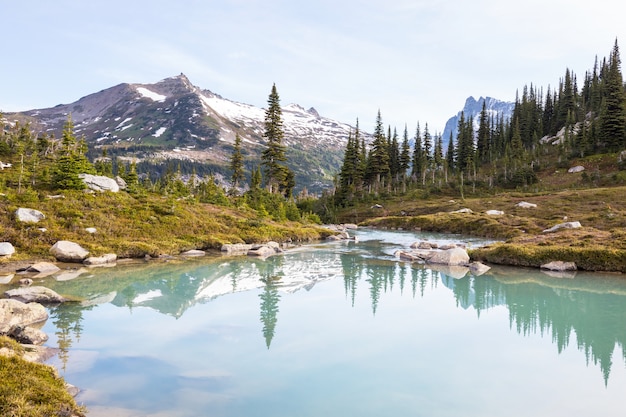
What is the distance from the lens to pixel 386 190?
117688 millimetres

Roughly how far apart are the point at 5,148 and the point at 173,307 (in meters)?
63.2

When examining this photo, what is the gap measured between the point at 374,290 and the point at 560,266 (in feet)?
51.4

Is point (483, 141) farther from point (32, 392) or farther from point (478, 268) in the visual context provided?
point (32, 392)

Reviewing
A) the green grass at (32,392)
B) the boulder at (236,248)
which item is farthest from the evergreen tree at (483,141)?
the green grass at (32,392)

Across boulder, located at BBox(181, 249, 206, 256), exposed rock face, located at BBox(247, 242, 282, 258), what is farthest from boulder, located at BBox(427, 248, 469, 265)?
boulder, located at BBox(181, 249, 206, 256)

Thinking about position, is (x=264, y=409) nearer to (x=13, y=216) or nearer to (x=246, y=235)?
(x=13, y=216)

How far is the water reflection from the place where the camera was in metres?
16.6

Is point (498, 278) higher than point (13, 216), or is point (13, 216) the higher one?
point (13, 216)

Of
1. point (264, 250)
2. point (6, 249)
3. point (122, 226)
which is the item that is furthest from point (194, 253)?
point (6, 249)

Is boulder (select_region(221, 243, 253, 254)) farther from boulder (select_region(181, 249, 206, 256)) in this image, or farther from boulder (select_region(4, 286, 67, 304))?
boulder (select_region(4, 286, 67, 304))

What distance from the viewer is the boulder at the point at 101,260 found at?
28172 millimetres

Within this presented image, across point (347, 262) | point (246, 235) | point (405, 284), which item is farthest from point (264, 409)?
point (246, 235)

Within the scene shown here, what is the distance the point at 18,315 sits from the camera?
1534 centimetres

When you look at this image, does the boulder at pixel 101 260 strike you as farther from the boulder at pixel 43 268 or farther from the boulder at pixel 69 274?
the boulder at pixel 43 268
